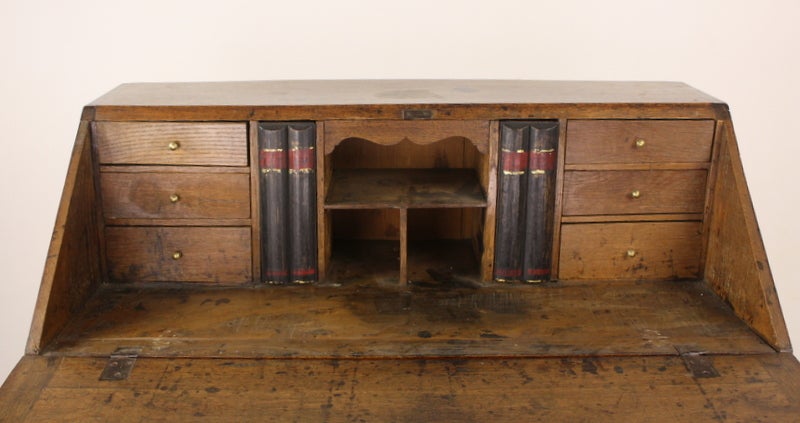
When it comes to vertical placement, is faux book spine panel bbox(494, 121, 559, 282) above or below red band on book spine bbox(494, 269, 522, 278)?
above

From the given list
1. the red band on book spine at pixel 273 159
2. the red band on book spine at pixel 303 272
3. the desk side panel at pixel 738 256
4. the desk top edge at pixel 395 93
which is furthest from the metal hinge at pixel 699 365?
the red band on book spine at pixel 273 159

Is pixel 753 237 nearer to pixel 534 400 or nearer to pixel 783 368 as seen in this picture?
pixel 783 368

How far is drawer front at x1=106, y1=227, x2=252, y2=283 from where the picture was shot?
252cm

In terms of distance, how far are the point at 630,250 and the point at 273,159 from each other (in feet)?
3.26

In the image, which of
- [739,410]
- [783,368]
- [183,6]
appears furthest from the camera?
[183,6]

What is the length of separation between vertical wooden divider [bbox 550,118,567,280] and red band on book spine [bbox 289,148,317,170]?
636mm

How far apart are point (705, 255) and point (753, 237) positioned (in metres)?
0.26

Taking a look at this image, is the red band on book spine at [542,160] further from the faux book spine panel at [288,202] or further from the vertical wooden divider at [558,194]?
the faux book spine panel at [288,202]

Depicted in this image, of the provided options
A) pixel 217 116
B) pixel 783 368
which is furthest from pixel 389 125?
pixel 783 368

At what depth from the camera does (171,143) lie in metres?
2.44

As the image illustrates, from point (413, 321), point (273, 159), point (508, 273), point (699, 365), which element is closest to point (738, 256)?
point (699, 365)

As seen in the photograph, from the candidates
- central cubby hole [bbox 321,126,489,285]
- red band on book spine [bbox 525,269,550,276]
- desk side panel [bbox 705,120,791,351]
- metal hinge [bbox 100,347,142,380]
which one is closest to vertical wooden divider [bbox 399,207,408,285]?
central cubby hole [bbox 321,126,489,285]

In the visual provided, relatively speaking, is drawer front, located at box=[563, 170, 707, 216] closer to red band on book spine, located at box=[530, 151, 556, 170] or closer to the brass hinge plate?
red band on book spine, located at box=[530, 151, 556, 170]

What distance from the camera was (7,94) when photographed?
3371 millimetres
